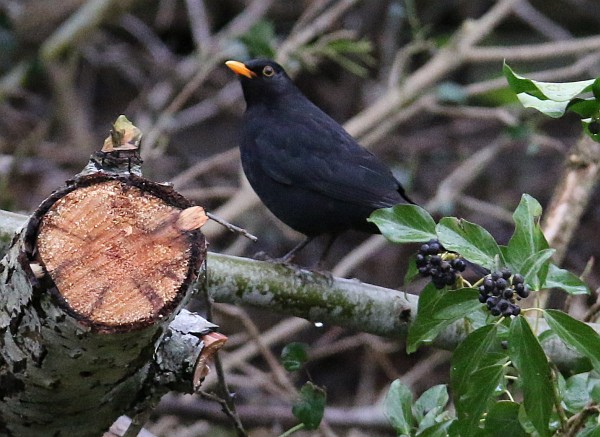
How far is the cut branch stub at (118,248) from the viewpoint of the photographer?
180cm

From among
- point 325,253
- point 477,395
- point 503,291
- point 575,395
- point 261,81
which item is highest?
point 503,291

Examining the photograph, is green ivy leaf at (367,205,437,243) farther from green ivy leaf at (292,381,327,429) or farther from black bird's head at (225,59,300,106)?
black bird's head at (225,59,300,106)

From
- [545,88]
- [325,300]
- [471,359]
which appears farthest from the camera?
[325,300]

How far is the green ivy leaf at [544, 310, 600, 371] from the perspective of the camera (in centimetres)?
189

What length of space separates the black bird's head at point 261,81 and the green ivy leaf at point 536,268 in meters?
2.76

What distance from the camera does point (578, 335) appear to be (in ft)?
6.23

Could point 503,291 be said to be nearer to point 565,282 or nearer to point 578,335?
point 578,335

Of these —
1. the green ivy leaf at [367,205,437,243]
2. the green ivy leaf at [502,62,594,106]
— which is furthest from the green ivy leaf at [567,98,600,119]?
the green ivy leaf at [367,205,437,243]

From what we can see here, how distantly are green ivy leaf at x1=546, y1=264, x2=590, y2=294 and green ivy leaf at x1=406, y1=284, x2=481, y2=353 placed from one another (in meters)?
0.20

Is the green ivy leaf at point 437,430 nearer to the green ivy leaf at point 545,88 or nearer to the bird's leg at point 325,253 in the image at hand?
the green ivy leaf at point 545,88

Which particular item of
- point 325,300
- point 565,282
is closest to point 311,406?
point 325,300

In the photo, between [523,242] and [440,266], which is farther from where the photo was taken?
[440,266]

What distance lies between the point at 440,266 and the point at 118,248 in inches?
28.7

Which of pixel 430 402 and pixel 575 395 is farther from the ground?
pixel 575 395
